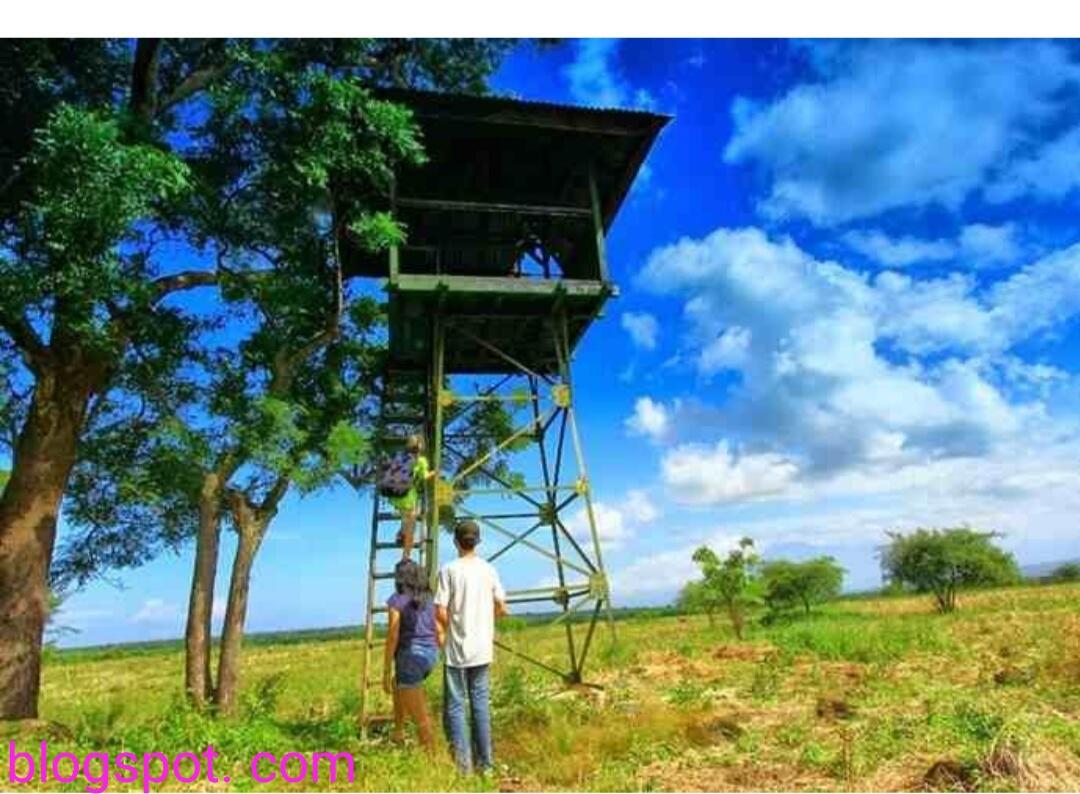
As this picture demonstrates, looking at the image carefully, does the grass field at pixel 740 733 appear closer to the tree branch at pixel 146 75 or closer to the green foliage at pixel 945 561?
the tree branch at pixel 146 75

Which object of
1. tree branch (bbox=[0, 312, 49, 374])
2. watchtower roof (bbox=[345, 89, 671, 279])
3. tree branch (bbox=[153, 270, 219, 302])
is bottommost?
tree branch (bbox=[0, 312, 49, 374])

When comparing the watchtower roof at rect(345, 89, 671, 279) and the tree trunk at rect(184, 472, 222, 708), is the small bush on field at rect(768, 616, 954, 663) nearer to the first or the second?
the watchtower roof at rect(345, 89, 671, 279)

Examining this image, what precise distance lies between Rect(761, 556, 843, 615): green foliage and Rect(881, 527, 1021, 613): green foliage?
3.65 m

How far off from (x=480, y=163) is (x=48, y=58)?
5.77m

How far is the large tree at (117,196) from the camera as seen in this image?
8523 millimetres

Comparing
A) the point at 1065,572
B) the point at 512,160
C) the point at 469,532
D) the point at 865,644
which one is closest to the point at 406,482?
the point at 469,532

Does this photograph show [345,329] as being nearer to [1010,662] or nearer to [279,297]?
[279,297]

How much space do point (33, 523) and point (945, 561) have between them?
156 ft

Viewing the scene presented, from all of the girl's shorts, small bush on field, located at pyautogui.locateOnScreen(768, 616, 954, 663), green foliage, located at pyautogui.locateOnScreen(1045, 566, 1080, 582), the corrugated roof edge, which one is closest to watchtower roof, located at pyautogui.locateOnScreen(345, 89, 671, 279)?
the corrugated roof edge

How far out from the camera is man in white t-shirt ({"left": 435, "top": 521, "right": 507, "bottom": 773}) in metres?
6.39

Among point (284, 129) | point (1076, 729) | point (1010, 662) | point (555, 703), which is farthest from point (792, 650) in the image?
point (284, 129)

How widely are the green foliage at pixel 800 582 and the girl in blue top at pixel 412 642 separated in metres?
42.8

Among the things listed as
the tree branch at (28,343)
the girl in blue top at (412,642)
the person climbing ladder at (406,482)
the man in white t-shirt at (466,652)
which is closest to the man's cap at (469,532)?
the man in white t-shirt at (466,652)

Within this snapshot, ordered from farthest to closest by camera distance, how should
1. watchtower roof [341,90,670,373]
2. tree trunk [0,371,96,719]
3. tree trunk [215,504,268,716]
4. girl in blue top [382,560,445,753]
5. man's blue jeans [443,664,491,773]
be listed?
1. tree trunk [215,504,268,716]
2. watchtower roof [341,90,670,373]
3. tree trunk [0,371,96,719]
4. girl in blue top [382,560,445,753]
5. man's blue jeans [443,664,491,773]
